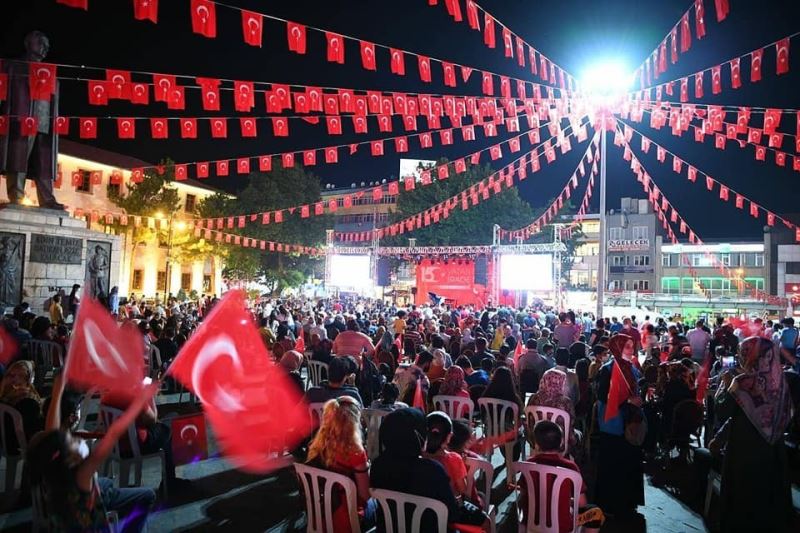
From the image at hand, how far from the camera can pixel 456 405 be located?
6.09 meters

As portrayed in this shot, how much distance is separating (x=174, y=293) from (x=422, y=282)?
62.2 feet

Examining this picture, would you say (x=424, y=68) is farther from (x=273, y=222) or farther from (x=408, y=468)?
(x=273, y=222)

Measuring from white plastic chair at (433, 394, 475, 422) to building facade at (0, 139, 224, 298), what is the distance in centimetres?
2507

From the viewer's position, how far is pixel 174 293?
37406mm

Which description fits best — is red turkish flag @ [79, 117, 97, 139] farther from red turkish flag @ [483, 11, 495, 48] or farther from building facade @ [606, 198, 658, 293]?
building facade @ [606, 198, 658, 293]

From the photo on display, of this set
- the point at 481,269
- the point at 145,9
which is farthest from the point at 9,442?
the point at 481,269

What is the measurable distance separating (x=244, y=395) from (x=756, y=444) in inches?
237

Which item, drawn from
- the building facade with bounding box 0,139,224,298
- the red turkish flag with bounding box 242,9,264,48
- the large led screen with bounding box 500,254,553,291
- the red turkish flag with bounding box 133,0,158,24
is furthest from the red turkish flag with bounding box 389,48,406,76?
the building facade with bounding box 0,139,224,298

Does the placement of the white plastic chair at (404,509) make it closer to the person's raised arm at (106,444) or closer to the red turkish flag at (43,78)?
the person's raised arm at (106,444)

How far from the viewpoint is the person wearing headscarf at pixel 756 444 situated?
3793 mm

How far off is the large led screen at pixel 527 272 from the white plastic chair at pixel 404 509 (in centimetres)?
2151

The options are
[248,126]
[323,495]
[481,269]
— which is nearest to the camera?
[323,495]

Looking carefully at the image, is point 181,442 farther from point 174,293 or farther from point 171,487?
point 174,293

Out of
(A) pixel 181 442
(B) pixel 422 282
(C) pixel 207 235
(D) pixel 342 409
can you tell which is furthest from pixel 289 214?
(D) pixel 342 409
